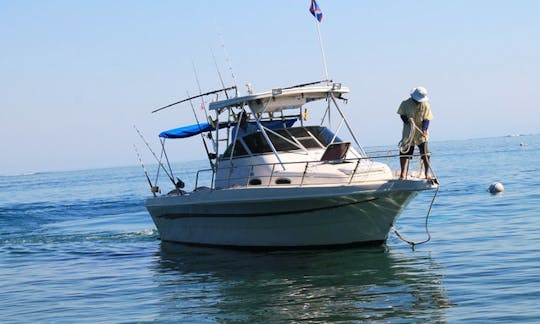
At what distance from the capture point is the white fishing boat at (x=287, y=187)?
1363 centimetres

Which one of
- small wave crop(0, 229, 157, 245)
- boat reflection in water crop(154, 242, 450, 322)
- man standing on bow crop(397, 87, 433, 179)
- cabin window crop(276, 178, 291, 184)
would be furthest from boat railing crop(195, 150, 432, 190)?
small wave crop(0, 229, 157, 245)

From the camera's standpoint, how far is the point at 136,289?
43.0ft

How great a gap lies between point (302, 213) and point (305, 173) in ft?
2.43

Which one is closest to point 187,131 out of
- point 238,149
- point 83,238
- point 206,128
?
point 206,128

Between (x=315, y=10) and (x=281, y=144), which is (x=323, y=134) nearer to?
(x=281, y=144)

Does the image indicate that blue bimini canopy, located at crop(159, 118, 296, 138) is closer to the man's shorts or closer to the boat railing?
the boat railing

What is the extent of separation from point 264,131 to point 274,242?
2.22m

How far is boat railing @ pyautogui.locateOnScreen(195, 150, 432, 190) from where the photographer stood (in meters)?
13.7

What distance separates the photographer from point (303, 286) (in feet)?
39.3

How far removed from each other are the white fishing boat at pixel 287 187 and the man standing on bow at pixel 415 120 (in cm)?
60

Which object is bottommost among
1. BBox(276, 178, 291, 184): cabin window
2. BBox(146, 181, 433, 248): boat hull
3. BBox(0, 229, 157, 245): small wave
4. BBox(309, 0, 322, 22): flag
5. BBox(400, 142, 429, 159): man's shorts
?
BBox(0, 229, 157, 245): small wave

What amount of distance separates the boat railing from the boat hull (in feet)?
1.25

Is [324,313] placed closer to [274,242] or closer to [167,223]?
[274,242]

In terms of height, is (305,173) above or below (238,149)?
below
